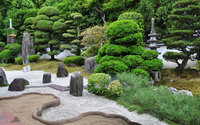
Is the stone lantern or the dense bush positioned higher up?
the stone lantern

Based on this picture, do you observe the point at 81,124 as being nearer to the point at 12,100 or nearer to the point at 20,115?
the point at 20,115

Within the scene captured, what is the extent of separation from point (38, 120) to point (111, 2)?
1397 centimetres

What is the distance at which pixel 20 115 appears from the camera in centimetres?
438

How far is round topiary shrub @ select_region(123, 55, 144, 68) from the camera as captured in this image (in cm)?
764

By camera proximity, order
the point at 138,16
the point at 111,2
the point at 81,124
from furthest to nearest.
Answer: the point at 111,2 < the point at 138,16 < the point at 81,124

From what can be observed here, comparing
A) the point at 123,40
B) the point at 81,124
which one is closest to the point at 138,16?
the point at 123,40

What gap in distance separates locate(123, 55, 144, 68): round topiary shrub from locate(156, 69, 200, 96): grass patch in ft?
7.99

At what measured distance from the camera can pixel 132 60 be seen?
766 centimetres

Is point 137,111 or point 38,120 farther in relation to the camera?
point 137,111

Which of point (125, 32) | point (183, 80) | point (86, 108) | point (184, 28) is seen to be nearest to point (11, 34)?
point (125, 32)

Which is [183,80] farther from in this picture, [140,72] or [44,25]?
[44,25]

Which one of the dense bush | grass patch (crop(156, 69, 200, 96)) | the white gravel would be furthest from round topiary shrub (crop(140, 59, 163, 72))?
the dense bush

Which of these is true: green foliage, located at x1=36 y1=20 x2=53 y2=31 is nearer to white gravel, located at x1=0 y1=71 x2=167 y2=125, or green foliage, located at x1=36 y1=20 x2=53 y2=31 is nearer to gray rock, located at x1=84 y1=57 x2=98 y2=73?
gray rock, located at x1=84 y1=57 x2=98 y2=73

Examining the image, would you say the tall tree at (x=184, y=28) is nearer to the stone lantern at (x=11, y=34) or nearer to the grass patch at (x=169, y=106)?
the grass patch at (x=169, y=106)
